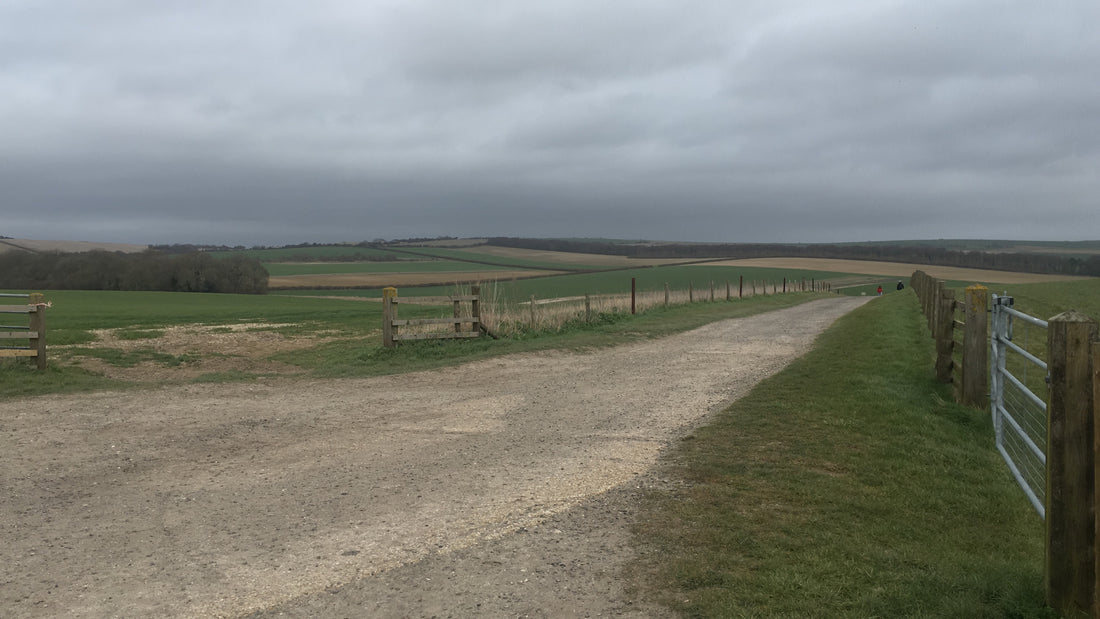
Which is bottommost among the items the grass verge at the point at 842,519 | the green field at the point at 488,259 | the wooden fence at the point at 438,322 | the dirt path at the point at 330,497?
the dirt path at the point at 330,497

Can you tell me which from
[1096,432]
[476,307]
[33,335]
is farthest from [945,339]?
[33,335]

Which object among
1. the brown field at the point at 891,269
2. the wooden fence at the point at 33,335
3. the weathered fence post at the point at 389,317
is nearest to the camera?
the wooden fence at the point at 33,335

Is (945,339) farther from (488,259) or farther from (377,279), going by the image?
(488,259)

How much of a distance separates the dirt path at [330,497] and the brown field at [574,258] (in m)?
89.4

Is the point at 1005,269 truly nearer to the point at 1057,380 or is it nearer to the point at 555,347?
the point at 555,347

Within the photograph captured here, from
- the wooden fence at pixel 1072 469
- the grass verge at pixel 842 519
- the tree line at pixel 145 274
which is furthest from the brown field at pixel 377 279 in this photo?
the wooden fence at pixel 1072 469

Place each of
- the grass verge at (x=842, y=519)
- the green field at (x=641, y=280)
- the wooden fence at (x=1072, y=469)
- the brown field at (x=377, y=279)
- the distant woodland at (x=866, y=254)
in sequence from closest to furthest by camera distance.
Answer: the wooden fence at (x=1072, y=469) → the grass verge at (x=842, y=519) → the green field at (x=641, y=280) → the brown field at (x=377, y=279) → the distant woodland at (x=866, y=254)

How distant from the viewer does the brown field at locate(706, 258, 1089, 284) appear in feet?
256

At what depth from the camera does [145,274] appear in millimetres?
65812

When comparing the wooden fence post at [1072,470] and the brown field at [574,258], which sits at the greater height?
the brown field at [574,258]

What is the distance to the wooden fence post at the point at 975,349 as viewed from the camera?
9.12 m

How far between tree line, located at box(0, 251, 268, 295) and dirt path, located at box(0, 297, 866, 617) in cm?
5846

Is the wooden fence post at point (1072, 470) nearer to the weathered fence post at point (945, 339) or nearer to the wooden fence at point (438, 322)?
the weathered fence post at point (945, 339)

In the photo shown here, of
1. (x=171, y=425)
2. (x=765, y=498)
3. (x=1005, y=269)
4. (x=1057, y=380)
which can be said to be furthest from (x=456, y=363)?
(x=1005, y=269)
